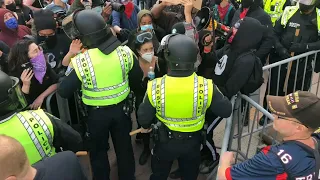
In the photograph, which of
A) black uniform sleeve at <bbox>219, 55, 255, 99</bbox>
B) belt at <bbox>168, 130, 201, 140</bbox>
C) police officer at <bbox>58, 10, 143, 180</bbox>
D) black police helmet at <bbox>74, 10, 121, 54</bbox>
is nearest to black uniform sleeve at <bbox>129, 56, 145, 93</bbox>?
police officer at <bbox>58, 10, 143, 180</bbox>

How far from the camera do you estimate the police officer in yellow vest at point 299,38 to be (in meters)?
4.55

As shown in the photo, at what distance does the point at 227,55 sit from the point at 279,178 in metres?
1.83

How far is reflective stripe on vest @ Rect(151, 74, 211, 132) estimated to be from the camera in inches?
113

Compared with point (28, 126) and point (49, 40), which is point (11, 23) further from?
point (28, 126)

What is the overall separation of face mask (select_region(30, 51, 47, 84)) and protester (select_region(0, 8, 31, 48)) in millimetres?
1445

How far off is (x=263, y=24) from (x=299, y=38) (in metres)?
0.63

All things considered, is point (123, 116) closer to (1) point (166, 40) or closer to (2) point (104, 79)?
(2) point (104, 79)

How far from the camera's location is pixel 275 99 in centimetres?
240

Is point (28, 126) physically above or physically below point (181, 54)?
below

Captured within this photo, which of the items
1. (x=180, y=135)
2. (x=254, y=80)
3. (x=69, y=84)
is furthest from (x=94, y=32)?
(x=254, y=80)

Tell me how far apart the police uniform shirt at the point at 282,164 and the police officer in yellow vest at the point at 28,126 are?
1440 mm

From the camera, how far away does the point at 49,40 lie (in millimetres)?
4223

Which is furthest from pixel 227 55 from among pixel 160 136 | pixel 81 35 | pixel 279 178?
pixel 279 178

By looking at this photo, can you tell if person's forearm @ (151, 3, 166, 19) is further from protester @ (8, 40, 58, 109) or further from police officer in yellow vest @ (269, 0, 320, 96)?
protester @ (8, 40, 58, 109)
